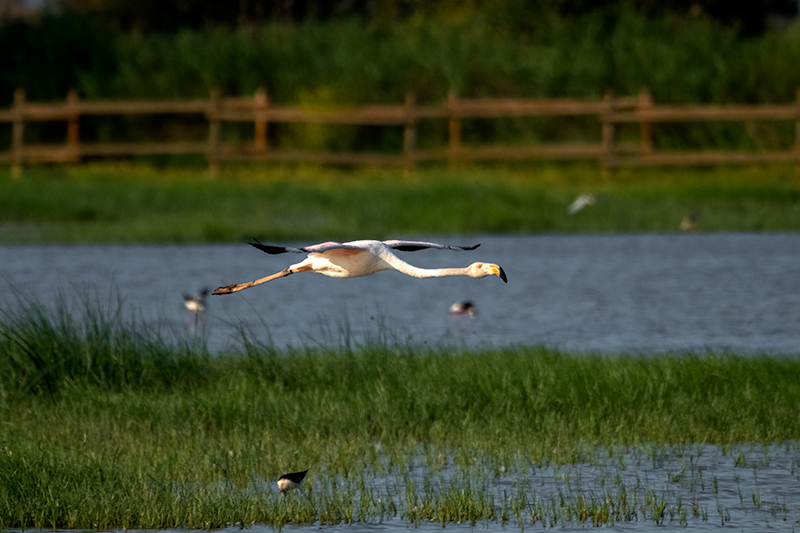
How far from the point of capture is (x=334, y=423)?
10.9m

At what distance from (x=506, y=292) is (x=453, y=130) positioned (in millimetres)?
16541

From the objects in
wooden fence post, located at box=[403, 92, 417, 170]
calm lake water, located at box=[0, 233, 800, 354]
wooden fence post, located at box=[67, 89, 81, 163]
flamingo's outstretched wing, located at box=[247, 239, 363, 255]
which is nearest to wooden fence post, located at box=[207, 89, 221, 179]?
wooden fence post, located at box=[67, 89, 81, 163]

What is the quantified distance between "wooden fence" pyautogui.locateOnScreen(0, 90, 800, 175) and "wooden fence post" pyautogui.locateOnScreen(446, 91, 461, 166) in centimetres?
2

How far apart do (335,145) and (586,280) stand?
18761 mm

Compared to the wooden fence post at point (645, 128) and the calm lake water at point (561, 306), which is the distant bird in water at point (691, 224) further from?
the wooden fence post at point (645, 128)

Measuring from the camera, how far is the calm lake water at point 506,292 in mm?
15344

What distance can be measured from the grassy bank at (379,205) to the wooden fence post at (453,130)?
159 centimetres

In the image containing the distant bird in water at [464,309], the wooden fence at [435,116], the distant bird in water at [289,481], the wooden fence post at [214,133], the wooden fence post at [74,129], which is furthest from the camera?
the wooden fence post at [74,129]

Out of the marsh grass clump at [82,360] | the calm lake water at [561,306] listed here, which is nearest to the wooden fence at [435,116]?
the calm lake water at [561,306]

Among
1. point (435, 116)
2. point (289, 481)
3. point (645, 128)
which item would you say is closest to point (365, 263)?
point (289, 481)

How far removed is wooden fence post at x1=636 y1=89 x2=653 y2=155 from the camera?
34.5 metres

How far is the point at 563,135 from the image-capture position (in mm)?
37188

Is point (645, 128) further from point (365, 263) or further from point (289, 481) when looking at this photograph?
point (289, 481)

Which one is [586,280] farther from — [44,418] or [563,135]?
[563,135]
